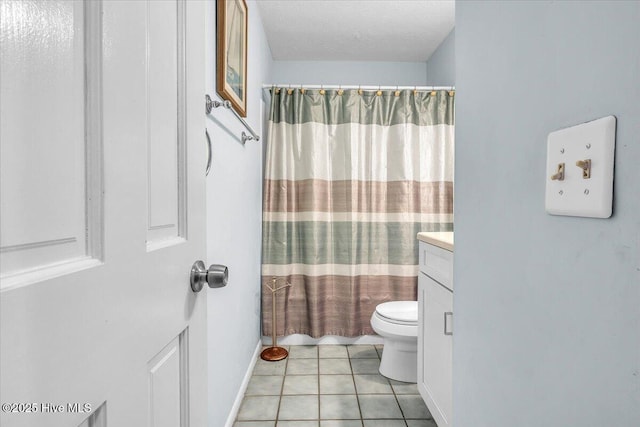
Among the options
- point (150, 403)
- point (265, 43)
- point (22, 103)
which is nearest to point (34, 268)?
point (22, 103)

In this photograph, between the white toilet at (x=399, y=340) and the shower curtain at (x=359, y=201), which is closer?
the white toilet at (x=399, y=340)

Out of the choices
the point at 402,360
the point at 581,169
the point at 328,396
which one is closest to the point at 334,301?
the point at 402,360

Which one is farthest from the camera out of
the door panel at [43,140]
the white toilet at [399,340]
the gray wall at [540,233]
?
the white toilet at [399,340]

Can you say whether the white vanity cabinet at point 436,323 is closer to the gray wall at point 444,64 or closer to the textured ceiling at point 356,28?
the gray wall at point 444,64

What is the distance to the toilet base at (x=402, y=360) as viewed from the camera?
2178 millimetres

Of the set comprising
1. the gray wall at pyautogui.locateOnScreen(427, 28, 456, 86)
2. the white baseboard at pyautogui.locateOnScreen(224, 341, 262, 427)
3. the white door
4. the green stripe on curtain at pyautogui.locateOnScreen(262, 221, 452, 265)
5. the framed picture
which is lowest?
the white baseboard at pyautogui.locateOnScreen(224, 341, 262, 427)

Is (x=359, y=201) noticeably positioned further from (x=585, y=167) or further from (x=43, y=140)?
(x=43, y=140)

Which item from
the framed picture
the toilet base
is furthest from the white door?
the toilet base

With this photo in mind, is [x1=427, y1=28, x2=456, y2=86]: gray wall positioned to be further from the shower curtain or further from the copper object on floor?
the copper object on floor

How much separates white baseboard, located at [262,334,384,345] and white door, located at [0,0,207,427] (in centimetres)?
221

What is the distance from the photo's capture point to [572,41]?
509 millimetres

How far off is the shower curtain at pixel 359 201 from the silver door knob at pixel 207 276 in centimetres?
199

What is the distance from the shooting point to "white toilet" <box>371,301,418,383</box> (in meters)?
2.09

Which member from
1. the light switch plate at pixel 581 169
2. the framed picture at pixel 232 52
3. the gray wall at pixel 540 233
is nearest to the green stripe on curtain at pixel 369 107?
the framed picture at pixel 232 52
